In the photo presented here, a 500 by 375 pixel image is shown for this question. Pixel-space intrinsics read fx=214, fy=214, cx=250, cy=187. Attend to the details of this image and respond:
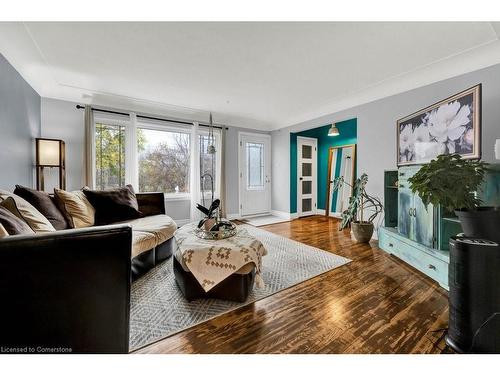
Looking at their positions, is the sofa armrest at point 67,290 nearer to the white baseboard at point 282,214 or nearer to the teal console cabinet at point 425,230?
the teal console cabinet at point 425,230

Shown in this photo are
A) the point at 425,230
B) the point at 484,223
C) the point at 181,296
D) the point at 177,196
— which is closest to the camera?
the point at 484,223

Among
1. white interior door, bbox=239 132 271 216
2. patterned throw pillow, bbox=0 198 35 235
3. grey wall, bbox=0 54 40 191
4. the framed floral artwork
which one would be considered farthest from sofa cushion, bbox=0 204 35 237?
white interior door, bbox=239 132 271 216

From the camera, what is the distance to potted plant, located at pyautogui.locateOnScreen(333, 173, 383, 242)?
3.27m

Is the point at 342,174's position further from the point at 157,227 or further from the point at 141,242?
the point at 141,242

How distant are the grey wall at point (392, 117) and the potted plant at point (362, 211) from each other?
0.62ft

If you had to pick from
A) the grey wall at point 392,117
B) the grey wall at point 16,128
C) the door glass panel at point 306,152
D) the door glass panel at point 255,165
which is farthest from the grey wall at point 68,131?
the door glass panel at point 306,152

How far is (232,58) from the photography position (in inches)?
92.2

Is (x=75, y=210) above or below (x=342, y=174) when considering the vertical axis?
below

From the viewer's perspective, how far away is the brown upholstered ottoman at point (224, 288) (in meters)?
1.72

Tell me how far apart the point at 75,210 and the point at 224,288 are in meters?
1.83

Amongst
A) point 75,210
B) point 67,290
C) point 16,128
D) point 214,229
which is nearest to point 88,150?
point 16,128
